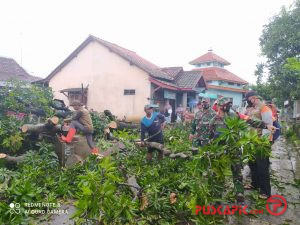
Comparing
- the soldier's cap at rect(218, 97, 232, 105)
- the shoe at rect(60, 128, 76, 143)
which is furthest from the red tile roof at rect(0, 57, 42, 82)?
the soldier's cap at rect(218, 97, 232, 105)

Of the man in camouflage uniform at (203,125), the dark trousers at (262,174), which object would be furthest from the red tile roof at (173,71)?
the dark trousers at (262,174)

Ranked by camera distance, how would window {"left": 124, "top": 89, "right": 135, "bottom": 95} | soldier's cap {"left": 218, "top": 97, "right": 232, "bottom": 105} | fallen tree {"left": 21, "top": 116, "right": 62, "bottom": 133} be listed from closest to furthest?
1. soldier's cap {"left": 218, "top": 97, "right": 232, "bottom": 105}
2. fallen tree {"left": 21, "top": 116, "right": 62, "bottom": 133}
3. window {"left": 124, "top": 89, "right": 135, "bottom": 95}

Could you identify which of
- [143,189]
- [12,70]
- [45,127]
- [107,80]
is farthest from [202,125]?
[12,70]

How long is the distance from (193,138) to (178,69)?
44.9 ft

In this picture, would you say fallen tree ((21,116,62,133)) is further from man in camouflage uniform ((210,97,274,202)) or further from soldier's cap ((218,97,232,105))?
soldier's cap ((218,97,232,105))

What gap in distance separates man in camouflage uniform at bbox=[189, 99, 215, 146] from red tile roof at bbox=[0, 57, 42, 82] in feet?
63.6

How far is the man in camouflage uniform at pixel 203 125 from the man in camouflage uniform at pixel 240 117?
316mm

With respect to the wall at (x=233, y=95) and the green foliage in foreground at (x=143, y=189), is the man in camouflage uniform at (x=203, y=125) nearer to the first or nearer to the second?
the green foliage in foreground at (x=143, y=189)

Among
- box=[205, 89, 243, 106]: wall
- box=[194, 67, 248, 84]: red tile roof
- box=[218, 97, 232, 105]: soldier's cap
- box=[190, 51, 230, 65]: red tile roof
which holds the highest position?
box=[190, 51, 230, 65]: red tile roof

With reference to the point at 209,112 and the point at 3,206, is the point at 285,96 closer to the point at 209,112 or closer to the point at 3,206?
the point at 209,112

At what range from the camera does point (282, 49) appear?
17047 mm

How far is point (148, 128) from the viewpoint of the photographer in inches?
252

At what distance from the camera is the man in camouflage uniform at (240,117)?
3.98 m

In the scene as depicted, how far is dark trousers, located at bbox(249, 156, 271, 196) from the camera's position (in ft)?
15.3
